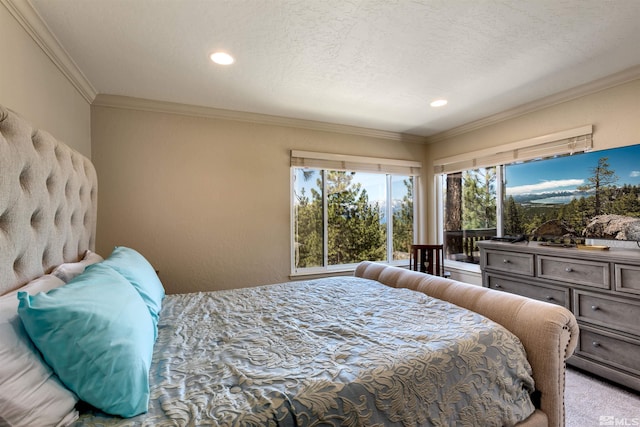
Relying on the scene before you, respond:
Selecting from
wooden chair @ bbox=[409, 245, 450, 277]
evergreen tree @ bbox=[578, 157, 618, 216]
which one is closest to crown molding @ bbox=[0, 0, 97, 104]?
wooden chair @ bbox=[409, 245, 450, 277]

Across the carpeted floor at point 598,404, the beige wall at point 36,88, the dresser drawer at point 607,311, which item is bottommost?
the carpeted floor at point 598,404

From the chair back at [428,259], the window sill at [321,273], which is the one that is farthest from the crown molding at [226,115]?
the window sill at [321,273]

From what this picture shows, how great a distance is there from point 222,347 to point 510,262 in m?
2.72

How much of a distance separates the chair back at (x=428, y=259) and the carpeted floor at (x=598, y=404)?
1507 mm

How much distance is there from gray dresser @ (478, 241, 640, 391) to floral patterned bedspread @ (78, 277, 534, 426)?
1350mm

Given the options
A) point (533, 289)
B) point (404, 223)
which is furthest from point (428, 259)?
point (533, 289)

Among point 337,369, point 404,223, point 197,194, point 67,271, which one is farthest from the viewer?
point 404,223

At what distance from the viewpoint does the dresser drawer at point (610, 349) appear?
1988mm

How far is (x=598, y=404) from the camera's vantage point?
77.0 inches

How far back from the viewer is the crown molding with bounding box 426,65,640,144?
2.35m

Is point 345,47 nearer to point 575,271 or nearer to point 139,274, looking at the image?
point 139,274

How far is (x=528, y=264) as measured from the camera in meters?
2.62

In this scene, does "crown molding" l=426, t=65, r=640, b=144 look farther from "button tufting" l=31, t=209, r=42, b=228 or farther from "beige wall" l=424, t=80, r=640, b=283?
"button tufting" l=31, t=209, r=42, b=228

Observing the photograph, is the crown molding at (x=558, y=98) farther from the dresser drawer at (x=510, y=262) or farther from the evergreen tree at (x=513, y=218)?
the dresser drawer at (x=510, y=262)
